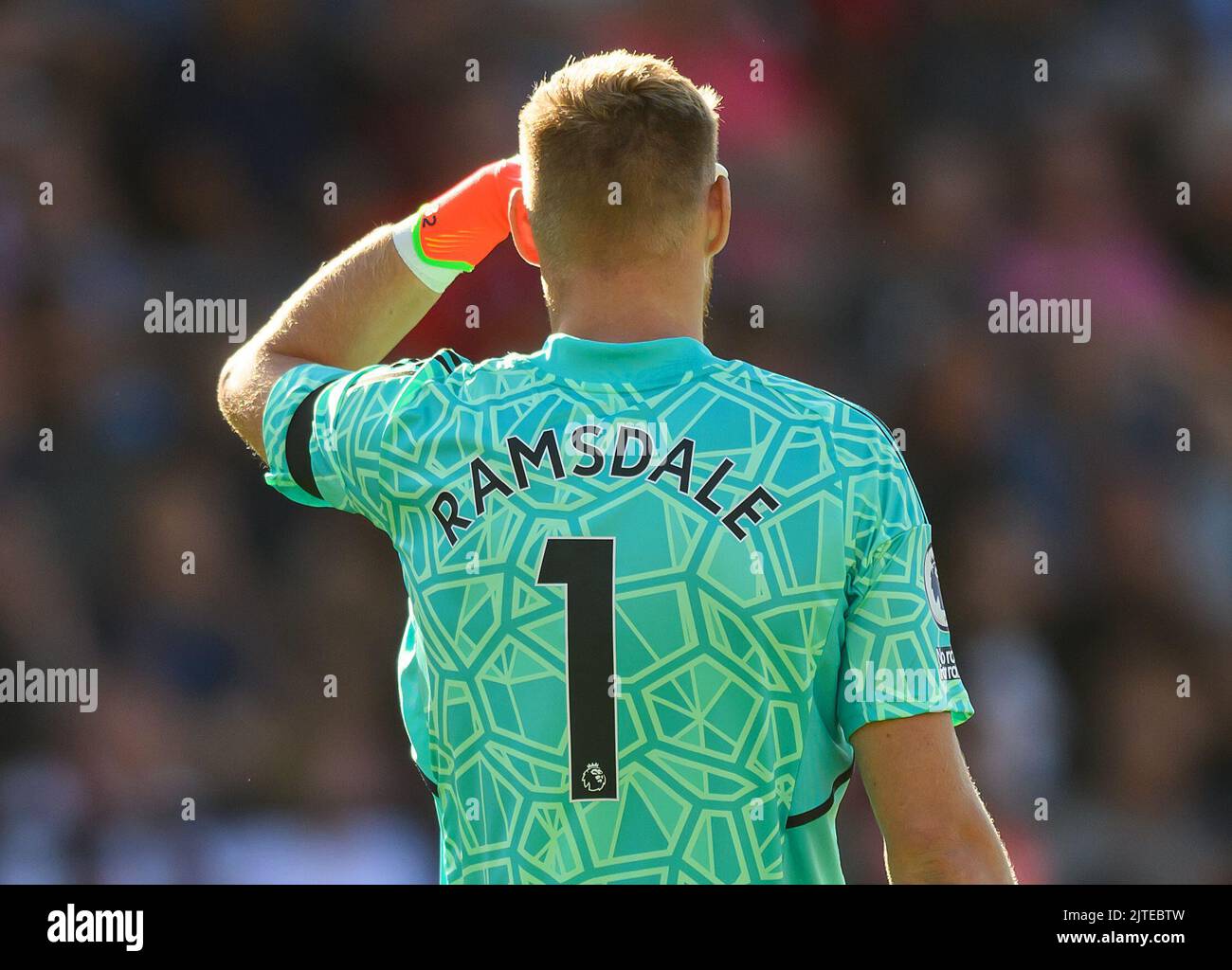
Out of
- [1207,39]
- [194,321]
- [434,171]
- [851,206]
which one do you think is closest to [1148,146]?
[1207,39]

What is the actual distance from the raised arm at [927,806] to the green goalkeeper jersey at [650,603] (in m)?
0.03

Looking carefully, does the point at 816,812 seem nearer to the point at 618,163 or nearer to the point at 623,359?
the point at 623,359

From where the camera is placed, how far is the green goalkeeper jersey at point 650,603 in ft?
5.83

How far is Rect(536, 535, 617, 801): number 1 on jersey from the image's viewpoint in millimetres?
1775

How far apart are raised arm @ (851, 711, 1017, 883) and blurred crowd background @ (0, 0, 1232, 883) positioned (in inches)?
127

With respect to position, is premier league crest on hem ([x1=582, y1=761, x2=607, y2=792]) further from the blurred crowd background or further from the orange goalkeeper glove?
the blurred crowd background

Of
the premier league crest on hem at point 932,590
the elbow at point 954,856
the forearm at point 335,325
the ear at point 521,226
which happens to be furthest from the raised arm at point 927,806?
the forearm at point 335,325

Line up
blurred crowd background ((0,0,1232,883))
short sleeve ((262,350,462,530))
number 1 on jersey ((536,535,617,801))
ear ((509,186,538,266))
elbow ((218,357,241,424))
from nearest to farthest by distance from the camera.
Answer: number 1 on jersey ((536,535,617,801)) < short sleeve ((262,350,462,530)) < ear ((509,186,538,266)) < elbow ((218,357,241,424)) < blurred crowd background ((0,0,1232,883))

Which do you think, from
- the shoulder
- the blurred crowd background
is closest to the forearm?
the shoulder

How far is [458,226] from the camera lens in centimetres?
230

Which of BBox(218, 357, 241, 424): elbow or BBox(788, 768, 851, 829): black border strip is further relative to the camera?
BBox(218, 357, 241, 424): elbow

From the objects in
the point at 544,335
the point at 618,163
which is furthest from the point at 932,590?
the point at 544,335
